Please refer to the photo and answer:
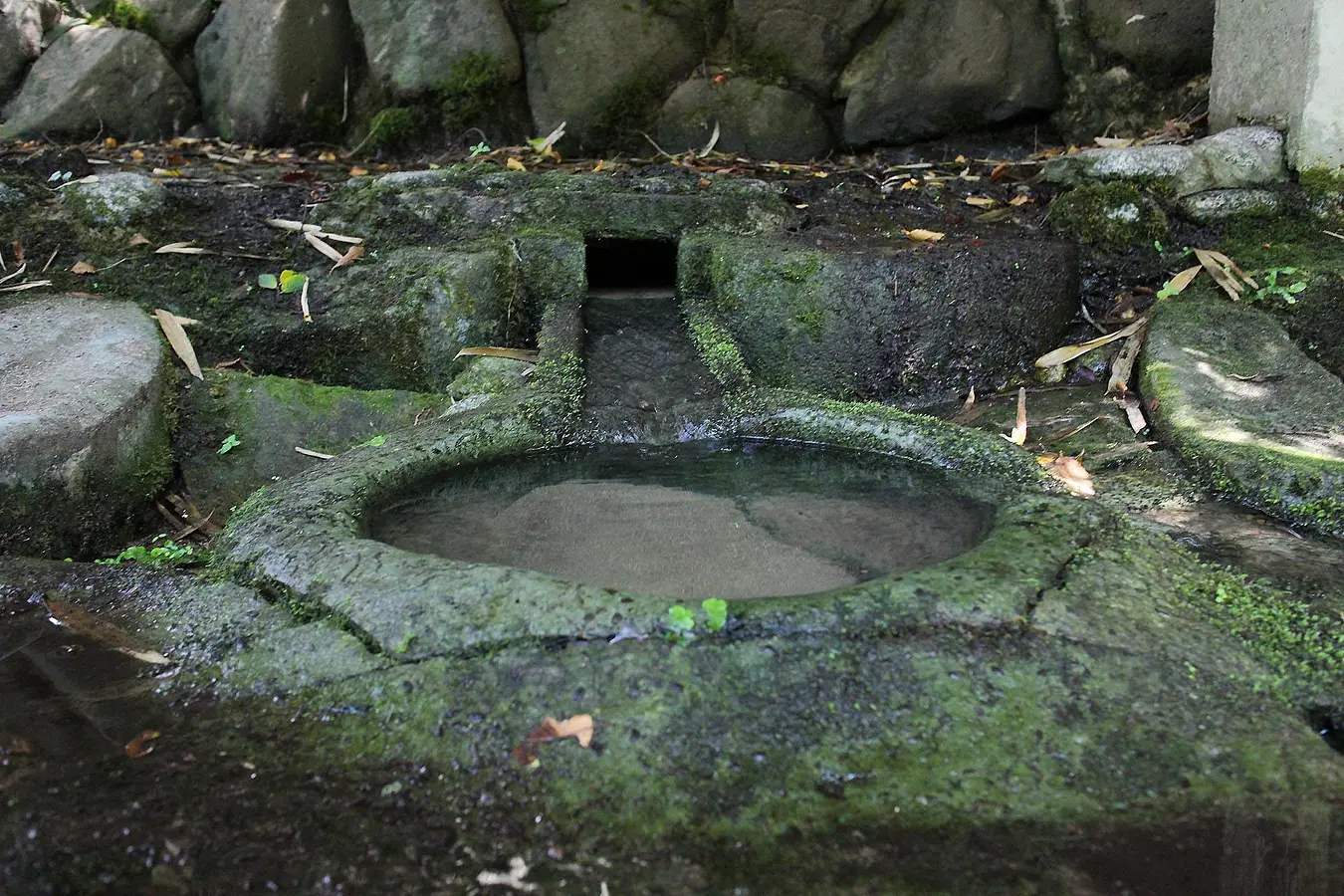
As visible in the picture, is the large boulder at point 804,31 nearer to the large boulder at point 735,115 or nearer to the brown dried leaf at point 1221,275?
the large boulder at point 735,115

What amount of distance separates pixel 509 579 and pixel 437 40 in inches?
192

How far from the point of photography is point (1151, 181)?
482cm

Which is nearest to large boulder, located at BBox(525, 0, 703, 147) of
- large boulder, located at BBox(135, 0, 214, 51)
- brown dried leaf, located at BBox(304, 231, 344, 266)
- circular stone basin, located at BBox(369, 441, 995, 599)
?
brown dried leaf, located at BBox(304, 231, 344, 266)

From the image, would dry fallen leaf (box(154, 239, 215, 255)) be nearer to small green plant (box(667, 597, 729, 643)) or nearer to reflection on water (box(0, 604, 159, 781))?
reflection on water (box(0, 604, 159, 781))

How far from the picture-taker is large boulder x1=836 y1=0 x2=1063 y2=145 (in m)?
6.07

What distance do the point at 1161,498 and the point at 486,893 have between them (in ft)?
8.09

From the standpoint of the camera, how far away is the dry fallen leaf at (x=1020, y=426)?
3.83 m

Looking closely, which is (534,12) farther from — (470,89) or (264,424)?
(264,424)

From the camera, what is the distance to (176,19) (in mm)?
6770

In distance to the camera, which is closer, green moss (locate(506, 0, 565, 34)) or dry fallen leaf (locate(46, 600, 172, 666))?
dry fallen leaf (locate(46, 600, 172, 666))

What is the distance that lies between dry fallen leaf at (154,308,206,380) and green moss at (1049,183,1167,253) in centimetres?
378

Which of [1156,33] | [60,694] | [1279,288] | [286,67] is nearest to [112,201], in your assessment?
[286,67]

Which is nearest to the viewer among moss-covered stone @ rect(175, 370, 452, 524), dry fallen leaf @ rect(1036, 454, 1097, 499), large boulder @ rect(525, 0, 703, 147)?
dry fallen leaf @ rect(1036, 454, 1097, 499)

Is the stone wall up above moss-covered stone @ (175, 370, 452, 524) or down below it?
above
